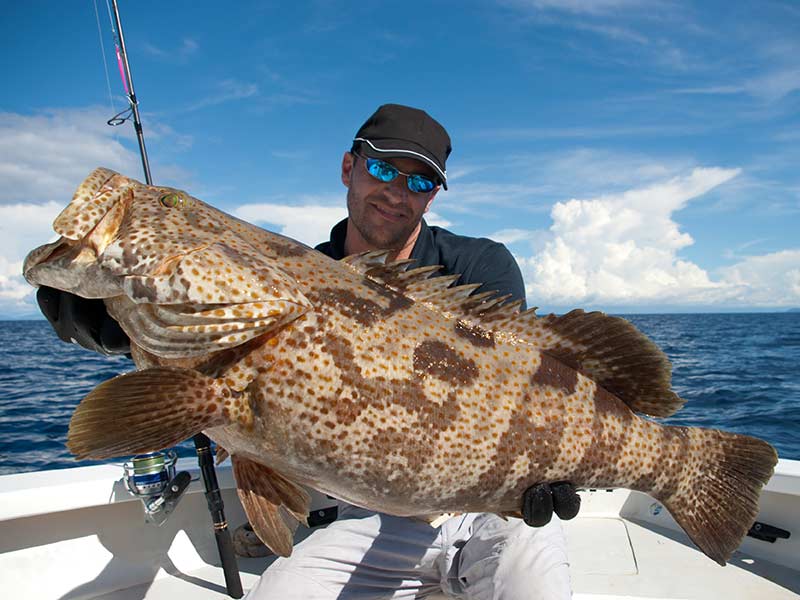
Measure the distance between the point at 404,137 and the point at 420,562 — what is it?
3.09m

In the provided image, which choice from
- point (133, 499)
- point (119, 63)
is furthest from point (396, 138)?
point (133, 499)

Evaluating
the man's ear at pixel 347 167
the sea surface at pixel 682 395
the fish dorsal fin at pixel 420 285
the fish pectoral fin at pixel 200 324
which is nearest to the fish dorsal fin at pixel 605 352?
the fish dorsal fin at pixel 420 285

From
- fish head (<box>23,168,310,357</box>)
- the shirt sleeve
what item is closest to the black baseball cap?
the shirt sleeve

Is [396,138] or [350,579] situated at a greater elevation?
[396,138]

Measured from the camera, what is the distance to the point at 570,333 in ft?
10.2

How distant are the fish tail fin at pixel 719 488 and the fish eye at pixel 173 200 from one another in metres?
2.97

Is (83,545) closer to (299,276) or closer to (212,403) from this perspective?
(212,403)

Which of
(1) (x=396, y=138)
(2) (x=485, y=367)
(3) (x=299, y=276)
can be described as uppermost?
(1) (x=396, y=138)

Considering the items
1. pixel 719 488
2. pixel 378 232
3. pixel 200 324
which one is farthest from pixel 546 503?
→ pixel 378 232

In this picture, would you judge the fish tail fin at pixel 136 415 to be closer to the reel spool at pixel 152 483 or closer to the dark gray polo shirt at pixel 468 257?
the reel spool at pixel 152 483

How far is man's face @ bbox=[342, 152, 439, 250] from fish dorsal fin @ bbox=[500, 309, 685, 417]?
1.74m

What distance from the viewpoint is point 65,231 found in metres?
2.36

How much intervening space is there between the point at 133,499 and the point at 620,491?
174 inches

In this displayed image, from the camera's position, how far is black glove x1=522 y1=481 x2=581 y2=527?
282cm
